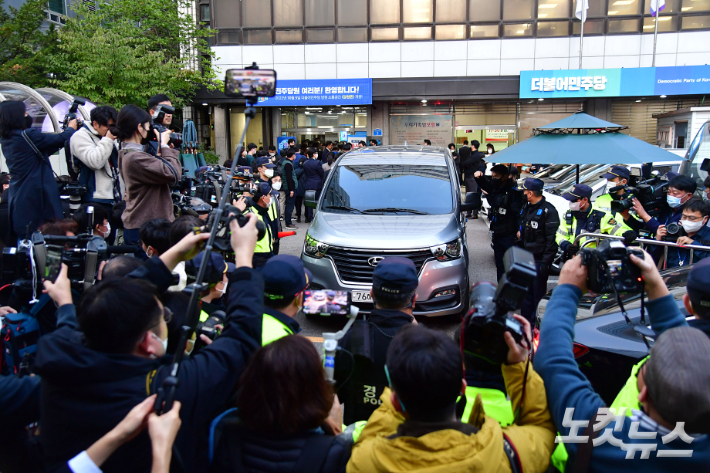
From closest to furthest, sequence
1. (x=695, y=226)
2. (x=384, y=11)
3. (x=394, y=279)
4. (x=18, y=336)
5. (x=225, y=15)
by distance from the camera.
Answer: (x=394, y=279) < (x=18, y=336) < (x=695, y=226) < (x=384, y=11) < (x=225, y=15)

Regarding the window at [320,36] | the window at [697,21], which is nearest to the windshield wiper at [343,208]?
the window at [320,36]

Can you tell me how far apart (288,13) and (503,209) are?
17.3 meters

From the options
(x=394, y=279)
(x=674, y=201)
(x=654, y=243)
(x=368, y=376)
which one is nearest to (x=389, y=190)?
(x=654, y=243)

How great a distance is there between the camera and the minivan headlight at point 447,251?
20.2 ft

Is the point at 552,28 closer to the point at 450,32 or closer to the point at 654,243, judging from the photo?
the point at 450,32

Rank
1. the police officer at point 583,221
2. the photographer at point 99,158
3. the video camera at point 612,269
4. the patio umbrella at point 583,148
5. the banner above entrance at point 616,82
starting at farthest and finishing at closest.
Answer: the banner above entrance at point 616,82
the police officer at point 583,221
the patio umbrella at point 583,148
the photographer at point 99,158
the video camera at point 612,269

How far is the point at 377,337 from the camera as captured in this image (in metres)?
2.75

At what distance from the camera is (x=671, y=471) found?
1.75 m

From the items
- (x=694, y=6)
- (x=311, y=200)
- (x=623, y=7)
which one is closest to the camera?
(x=311, y=200)

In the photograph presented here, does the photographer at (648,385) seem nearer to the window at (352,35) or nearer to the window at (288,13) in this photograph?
the window at (352,35)

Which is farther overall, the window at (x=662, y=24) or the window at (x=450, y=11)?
the window at (x=450, y=11)

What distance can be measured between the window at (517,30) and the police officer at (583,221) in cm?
1608

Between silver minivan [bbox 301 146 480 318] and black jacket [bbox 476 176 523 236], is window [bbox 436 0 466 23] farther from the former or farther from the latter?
black jacket [bbox 476 176 523 236]

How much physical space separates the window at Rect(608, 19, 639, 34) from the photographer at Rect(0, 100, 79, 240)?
20.7m
